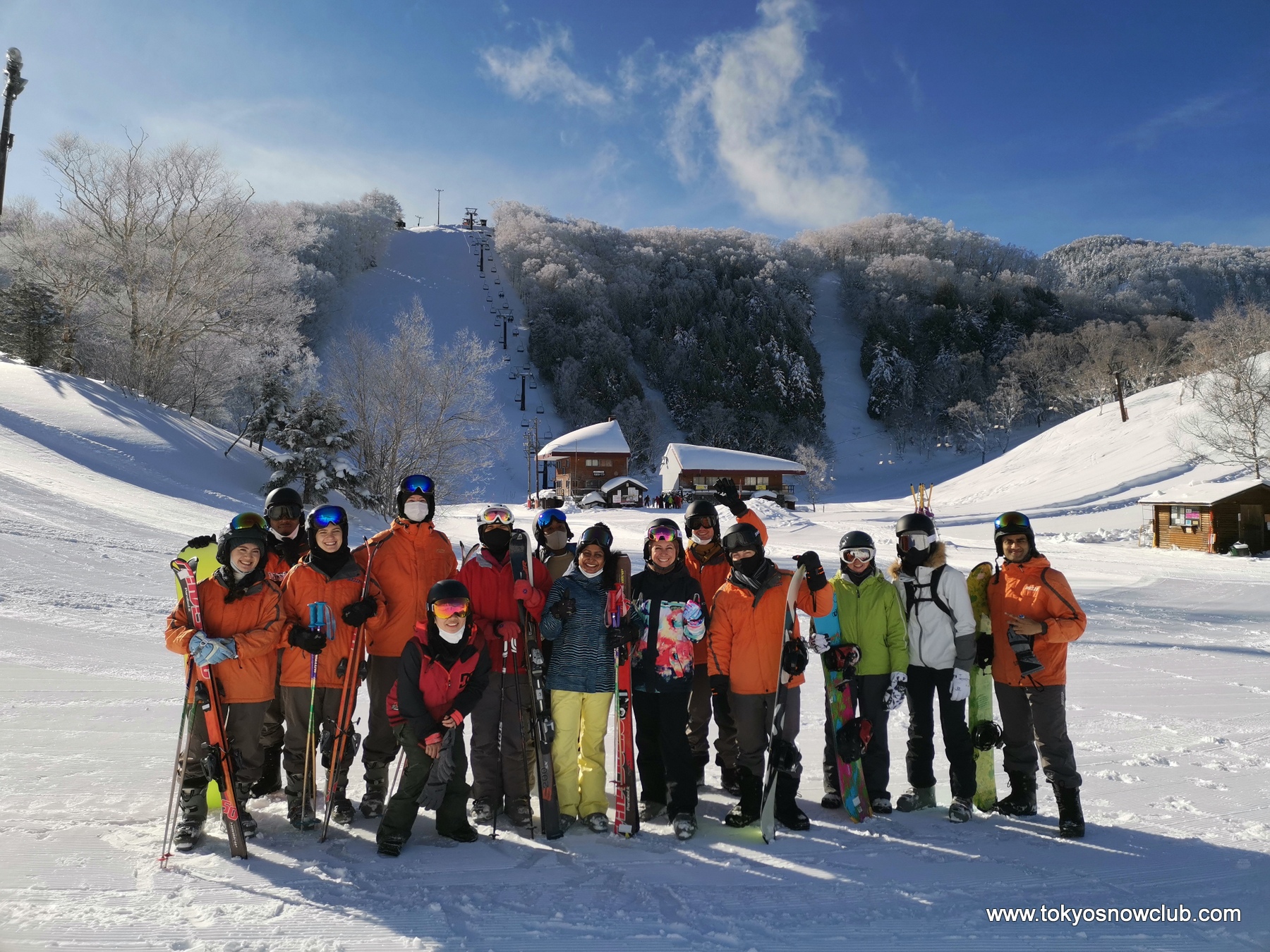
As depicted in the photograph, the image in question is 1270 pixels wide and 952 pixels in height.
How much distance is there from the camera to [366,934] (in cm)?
278

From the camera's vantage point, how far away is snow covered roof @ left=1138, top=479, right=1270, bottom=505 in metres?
19.4

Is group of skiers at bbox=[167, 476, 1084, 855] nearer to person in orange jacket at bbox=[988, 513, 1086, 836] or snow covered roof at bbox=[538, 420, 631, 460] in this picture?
person in orange jacket at bbox=[988, 513, 1086, 836]

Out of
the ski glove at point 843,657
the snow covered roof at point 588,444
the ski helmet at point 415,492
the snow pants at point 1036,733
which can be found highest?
the snow covered roof at point 588,444

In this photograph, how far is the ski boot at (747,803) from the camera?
3.80 meters

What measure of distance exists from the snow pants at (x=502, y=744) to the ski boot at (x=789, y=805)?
1.38m

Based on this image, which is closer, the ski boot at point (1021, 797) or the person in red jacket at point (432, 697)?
the person in red jacket at point (432, 697)

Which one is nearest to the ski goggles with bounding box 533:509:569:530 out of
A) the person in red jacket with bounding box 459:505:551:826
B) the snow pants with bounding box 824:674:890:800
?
the person in red jacket with bounding box 459:505:551:826

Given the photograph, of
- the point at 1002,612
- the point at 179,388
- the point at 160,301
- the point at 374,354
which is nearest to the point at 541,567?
the point at 1002,612

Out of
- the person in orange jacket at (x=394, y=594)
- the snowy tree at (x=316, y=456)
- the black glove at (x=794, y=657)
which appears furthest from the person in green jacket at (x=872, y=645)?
the snowy tree at (x=316, y=456)

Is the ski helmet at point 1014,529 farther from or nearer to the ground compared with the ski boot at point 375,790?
farther from the ground

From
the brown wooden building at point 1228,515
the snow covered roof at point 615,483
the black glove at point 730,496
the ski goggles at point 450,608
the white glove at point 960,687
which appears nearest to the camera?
the ski goggles at point 450,608

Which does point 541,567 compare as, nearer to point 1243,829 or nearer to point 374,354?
point 1243,829

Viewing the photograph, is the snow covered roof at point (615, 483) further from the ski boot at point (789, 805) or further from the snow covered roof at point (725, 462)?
the ski boot at point (789, 805)

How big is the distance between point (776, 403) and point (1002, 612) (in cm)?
6245
